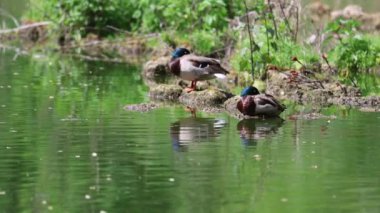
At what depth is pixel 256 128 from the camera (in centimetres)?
1440

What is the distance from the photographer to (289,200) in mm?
9484

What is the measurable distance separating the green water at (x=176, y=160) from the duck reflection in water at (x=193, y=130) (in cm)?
1

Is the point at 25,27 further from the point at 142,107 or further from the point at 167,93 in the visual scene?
the point at 142,107

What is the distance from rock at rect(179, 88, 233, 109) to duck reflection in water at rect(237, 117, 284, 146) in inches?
71.1

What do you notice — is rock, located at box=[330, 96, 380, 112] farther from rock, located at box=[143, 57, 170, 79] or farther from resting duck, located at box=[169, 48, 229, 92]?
rock, located at box=[143, 57, 170, 79]

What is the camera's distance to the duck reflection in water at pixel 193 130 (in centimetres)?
1312

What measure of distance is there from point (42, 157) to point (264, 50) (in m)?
8.39

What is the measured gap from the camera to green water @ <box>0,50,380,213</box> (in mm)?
9508

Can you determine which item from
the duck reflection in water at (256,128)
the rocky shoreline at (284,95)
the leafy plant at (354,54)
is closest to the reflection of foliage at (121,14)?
the leafy plant at (354,54)

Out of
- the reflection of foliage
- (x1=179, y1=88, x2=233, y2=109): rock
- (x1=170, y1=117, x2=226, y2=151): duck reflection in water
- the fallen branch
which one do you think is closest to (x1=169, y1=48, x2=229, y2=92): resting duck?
(x1=179, y1=88, x2=233, y2=109): rock

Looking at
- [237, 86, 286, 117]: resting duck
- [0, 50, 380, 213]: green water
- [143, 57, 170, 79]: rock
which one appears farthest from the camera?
[143, 57, 170, 79]: rock

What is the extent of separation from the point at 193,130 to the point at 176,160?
8.55 feet

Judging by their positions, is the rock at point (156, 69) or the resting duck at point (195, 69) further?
the rock at point (156, 69)

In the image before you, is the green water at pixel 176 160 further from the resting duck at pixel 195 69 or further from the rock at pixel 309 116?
the resting duck at pixel 195 69
